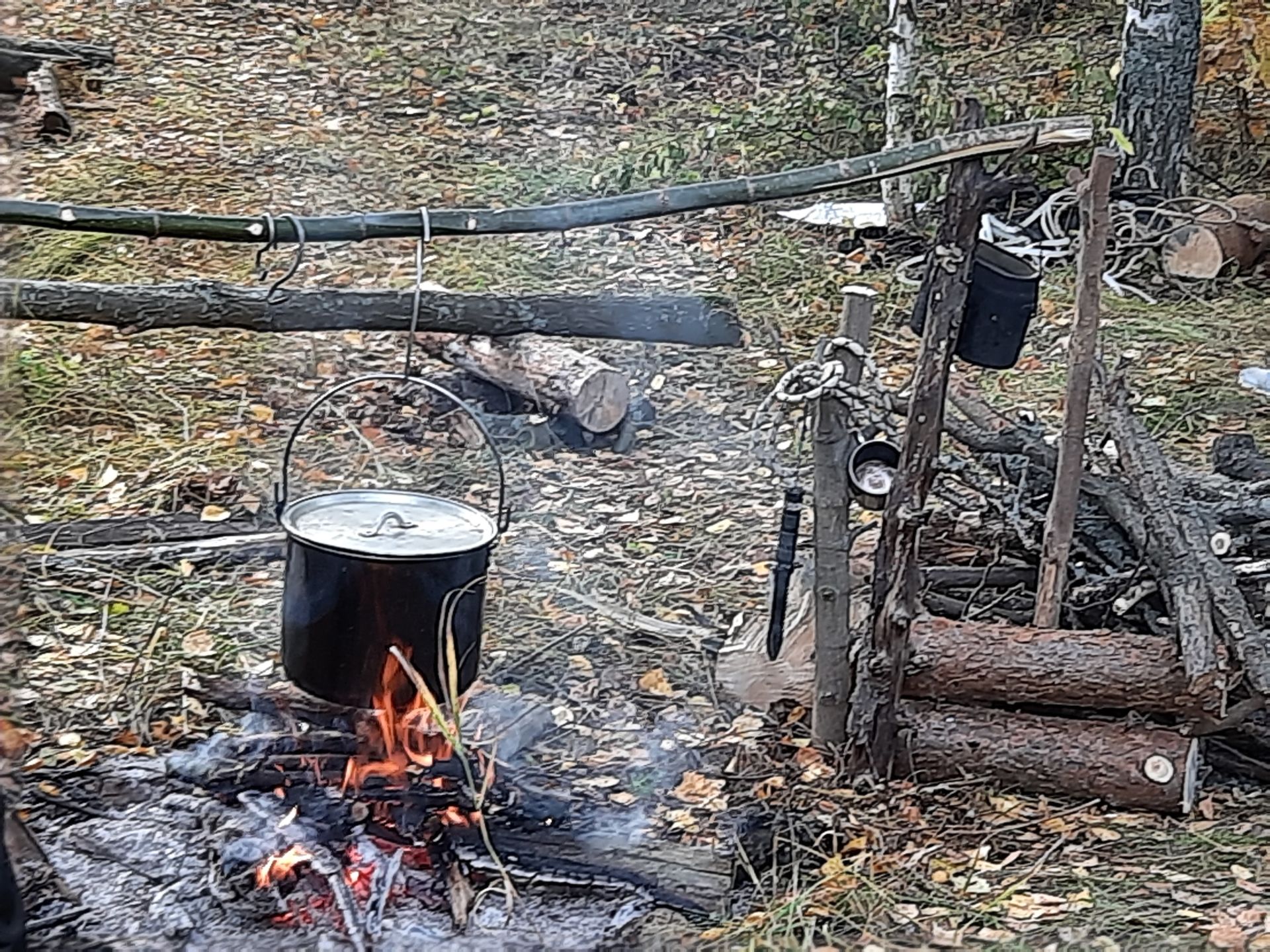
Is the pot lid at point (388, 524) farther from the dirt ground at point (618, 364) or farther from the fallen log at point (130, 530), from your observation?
the fallen log at point (130, 530)

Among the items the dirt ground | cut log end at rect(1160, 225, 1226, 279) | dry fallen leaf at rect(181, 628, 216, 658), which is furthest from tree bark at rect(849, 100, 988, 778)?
cut log end at rect(1160, 225, 1226, 279)

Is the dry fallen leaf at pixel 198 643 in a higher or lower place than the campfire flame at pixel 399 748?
lower

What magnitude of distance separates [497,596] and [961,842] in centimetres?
203

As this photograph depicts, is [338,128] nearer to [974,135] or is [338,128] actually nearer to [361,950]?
[974,135]

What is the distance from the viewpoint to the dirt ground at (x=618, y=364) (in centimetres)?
383

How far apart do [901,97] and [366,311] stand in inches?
169

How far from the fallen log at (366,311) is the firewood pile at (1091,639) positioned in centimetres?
149

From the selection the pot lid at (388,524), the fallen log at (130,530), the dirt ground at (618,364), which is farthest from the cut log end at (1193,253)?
the pot lid at (388,524)

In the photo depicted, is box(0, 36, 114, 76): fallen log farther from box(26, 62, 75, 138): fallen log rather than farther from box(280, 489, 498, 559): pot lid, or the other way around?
box(280, 489, 498, 559): pot lid

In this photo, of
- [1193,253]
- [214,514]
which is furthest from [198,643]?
[1193,253]

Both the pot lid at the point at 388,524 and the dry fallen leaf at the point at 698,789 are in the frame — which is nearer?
the pot lid at the point at 388,524

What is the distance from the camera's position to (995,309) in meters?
3.81

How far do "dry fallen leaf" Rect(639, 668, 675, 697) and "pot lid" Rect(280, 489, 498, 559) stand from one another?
1146 mm

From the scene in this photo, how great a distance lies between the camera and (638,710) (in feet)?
14.8
